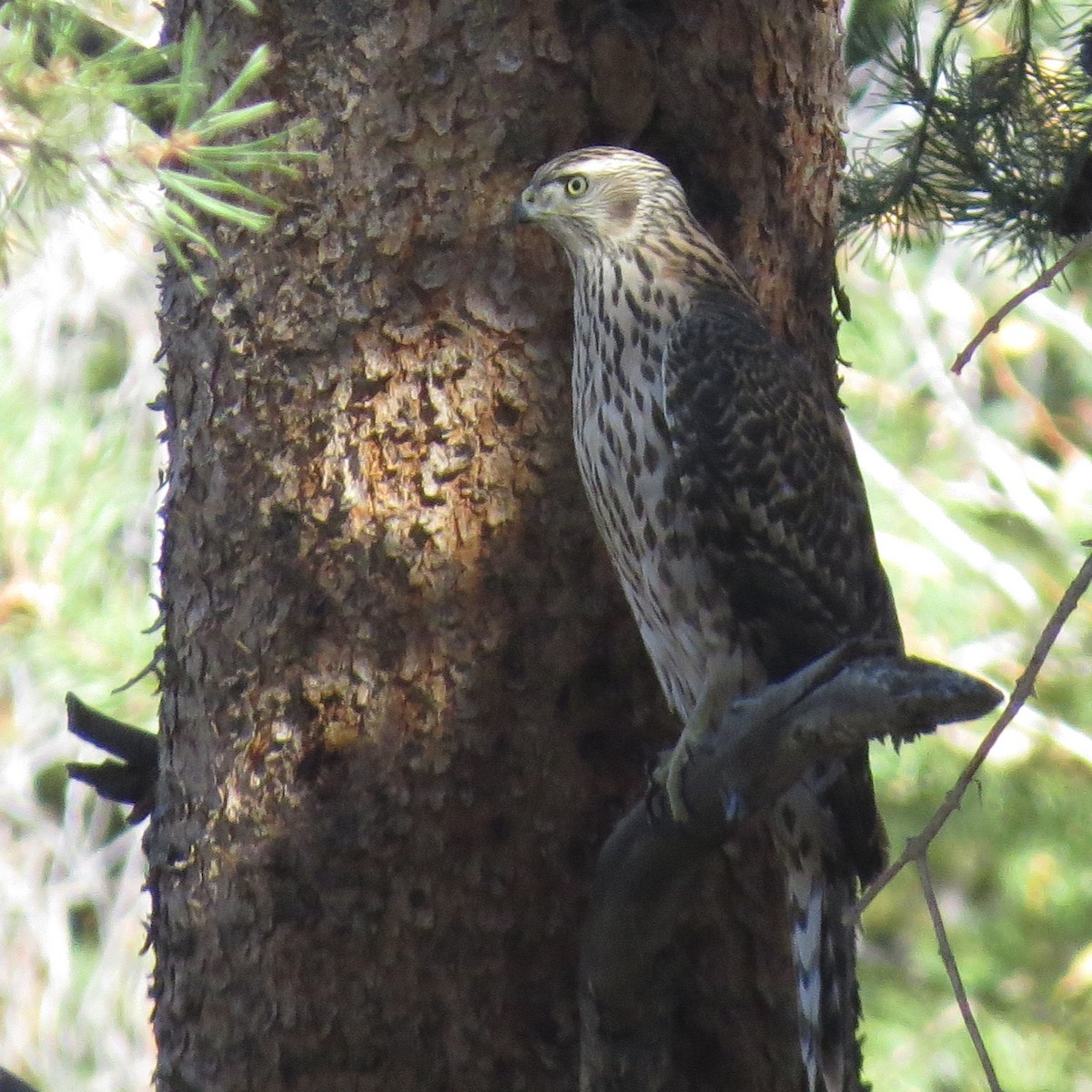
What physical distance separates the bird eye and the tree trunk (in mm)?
133

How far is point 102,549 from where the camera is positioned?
5.71 m

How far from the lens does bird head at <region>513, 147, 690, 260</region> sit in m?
2.65

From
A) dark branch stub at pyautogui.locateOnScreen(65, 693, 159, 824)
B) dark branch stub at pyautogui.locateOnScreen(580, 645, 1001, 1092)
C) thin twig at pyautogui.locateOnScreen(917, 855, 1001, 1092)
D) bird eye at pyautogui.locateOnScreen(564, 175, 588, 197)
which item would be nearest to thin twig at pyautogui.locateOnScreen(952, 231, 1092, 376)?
dark branch stub at pyautogui.locateOnScreen(580, 645, 1001, 1092)

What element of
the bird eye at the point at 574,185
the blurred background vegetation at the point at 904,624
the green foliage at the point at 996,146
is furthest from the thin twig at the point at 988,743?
the blurred background vegetation at the point at 904,624

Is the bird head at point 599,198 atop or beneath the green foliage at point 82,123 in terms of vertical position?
atop

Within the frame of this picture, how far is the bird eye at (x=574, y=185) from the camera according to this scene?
265 centimetres

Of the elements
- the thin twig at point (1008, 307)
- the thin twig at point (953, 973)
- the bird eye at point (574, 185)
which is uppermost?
the bird eye at point (574, 185)

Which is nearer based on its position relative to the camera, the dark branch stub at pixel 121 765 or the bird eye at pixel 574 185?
the bird eye at pixel 574 185

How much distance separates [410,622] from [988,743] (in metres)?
1.19

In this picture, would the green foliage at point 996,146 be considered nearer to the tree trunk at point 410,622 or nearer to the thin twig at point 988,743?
the tree trunk at point 410,622

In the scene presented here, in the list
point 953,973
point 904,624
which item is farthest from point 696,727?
point 904,624

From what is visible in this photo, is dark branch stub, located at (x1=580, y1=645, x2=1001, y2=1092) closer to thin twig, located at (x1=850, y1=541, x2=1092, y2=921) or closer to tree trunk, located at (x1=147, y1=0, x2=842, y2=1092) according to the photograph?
thin twig, located at (x1=850, y1=541, x2=1092, y2=921)

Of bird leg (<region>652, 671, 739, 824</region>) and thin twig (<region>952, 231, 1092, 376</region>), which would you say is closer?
thin twig (<region>952, 231, 1092, 376</region>)

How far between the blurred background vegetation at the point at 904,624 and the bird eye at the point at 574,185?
1523 mm
